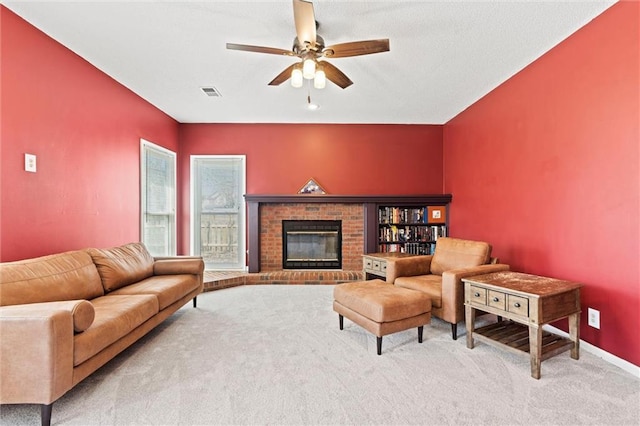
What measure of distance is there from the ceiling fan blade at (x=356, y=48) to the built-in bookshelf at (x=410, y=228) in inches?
120

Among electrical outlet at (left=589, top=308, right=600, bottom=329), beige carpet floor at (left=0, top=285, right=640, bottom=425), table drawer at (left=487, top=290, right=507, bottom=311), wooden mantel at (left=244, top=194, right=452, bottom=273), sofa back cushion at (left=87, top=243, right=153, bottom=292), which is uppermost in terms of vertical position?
wooden mantel at (left=244, top=194, right=452, bottom=273)

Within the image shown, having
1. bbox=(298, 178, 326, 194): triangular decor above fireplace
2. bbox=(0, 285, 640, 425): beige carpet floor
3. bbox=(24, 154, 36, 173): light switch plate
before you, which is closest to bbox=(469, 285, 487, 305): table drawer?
bbox=(0, 285, 640, 425): beige carpet floor

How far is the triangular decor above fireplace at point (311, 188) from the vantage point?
16.1 feet

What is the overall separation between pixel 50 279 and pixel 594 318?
4.08 meters

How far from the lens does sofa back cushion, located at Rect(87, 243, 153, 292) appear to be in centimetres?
259

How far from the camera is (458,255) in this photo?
3.05 m

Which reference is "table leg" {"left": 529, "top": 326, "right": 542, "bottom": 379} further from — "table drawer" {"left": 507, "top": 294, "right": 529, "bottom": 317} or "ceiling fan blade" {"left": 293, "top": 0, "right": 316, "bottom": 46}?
"ceiling fan blade" {"left": 293, "top": 0, "right": 316, "bottom": 46}

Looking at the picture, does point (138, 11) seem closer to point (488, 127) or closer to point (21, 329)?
point (21, 329)

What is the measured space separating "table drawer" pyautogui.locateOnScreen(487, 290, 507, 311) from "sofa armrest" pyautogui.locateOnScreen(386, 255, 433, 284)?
3.40 ft

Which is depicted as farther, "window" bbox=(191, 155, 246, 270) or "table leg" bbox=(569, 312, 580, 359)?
"window" bbox=(191, 155, 246, 270)

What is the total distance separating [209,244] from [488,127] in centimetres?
453

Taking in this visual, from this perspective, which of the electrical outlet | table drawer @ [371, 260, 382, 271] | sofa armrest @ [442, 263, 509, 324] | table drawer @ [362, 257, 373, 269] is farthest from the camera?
table drawer @ [362, 257, 373, 269]

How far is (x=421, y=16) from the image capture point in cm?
222

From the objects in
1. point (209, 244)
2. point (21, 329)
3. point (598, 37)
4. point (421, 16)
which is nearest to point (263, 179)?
point (209, 244)
